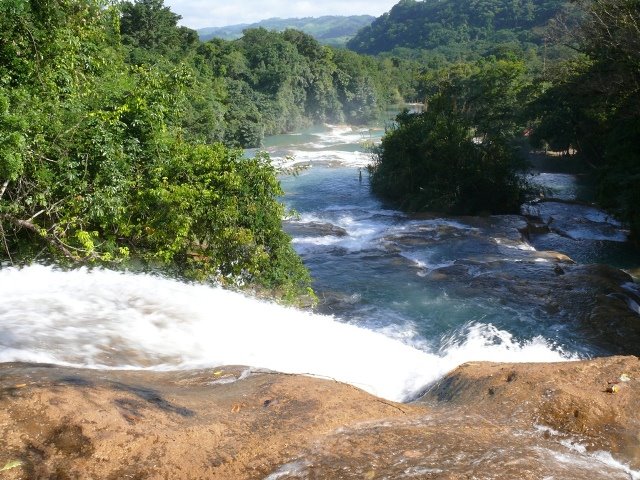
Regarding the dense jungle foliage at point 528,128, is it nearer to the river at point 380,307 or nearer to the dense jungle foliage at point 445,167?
the dense jungle foliage at point 445,167

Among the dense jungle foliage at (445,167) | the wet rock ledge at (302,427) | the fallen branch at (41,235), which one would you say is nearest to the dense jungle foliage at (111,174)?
the fallen branch at (41,235)

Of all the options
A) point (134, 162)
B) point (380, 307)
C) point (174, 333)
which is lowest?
point (380, 307)

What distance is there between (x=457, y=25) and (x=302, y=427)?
526 feet

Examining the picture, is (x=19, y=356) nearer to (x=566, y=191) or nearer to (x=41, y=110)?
(x=41, y=110)

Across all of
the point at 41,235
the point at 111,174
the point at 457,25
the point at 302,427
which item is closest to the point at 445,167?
Result: the point at 111,174

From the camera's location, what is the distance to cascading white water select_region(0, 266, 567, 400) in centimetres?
607

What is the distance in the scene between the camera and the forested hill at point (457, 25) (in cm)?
12081

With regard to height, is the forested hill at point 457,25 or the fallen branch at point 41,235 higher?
the forested hill at point 457,25

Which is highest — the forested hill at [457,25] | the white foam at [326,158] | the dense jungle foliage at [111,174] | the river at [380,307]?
the forested hill at [457,25]

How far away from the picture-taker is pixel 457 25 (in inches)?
5856

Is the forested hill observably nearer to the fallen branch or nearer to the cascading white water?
the cascading white water

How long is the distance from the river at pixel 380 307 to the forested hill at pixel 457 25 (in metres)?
94.6

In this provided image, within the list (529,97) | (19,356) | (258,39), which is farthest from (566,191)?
(258,39)

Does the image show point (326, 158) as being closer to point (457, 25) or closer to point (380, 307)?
point (380, 307)
